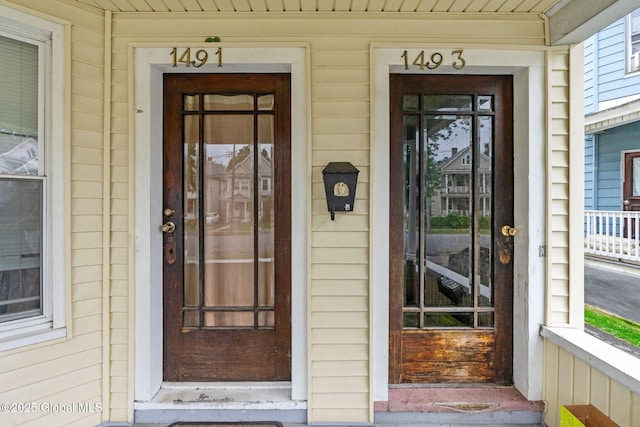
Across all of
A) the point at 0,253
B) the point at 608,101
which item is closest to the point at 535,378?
the point at 0,253

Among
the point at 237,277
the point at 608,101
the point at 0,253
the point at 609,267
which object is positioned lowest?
the point at 609,267

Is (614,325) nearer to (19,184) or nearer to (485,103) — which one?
(485,103)

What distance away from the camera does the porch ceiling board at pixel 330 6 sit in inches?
65.2

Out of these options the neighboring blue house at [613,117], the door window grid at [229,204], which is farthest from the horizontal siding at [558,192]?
the neighboring blue house at [613,117]

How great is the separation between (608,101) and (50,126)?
20.3ft

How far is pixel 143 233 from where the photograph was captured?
68.6 inches

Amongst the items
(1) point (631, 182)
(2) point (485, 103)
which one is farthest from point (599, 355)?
(1) point (631, 182)

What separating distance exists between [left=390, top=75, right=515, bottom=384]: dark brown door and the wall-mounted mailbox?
371 mm

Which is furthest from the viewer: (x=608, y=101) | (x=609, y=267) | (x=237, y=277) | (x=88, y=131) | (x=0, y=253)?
(x=608, y=101)

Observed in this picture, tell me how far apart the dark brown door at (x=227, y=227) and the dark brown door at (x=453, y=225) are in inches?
28.9

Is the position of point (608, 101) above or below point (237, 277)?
above

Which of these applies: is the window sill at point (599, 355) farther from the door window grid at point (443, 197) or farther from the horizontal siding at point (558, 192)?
the door window grid at point (443, 197)

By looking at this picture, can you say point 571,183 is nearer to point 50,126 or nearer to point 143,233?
point 143,233

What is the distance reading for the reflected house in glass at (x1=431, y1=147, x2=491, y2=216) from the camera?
1.87 meters
